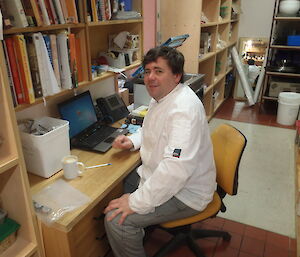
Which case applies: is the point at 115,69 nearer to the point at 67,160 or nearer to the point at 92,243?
the point at 67,160

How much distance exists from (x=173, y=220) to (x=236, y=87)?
164 inches

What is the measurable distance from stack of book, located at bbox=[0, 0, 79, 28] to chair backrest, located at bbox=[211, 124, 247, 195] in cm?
106

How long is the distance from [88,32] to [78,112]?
548 millimetres

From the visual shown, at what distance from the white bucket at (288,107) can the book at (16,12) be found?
11.8ft

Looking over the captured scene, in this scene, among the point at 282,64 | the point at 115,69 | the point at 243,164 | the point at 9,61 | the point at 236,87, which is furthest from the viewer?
the point at 236,87

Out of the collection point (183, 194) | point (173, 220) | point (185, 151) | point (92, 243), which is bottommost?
point (92, 243)

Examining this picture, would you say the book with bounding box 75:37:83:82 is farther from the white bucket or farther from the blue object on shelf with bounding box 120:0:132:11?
the white bucket

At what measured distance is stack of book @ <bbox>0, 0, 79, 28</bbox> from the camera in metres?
1.21

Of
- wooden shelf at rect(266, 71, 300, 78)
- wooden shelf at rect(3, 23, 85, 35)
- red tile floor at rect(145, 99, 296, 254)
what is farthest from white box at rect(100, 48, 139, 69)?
wooden shelf at rect(266, 71, 300, 78)

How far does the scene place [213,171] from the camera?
5.15ft

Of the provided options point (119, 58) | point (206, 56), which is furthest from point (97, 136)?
point (206, 56)

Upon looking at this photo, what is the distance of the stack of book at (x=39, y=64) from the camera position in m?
1.24

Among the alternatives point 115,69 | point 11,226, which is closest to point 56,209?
point 11,226

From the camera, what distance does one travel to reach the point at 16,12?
1.21 m
